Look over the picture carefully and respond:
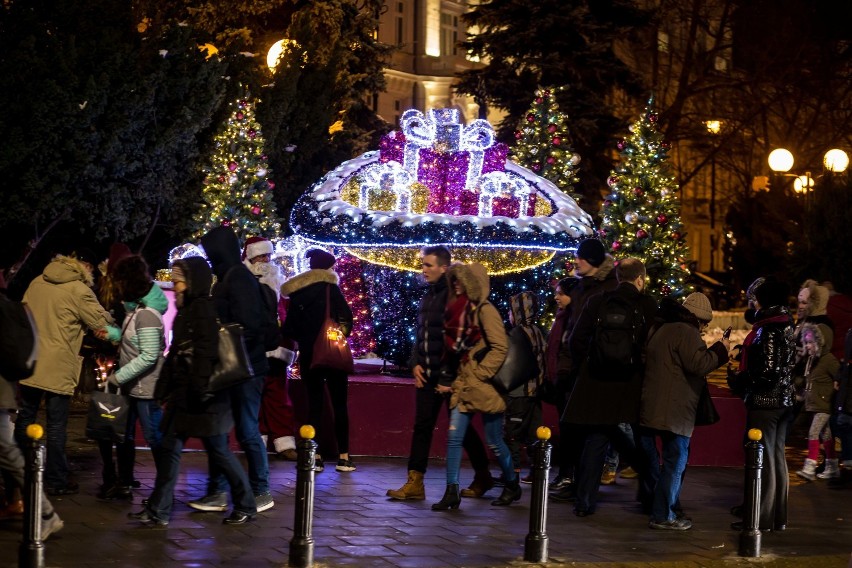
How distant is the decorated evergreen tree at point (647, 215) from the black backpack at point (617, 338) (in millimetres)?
16311

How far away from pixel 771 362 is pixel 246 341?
367 cm

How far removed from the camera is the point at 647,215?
88.0ft

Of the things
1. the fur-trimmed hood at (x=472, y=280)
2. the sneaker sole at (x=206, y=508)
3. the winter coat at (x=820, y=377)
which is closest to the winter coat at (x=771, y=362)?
the fur-trimmed hood at (x=472, y=280)

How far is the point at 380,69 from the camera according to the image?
35.7 m

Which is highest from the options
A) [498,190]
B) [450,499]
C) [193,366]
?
[498,190]

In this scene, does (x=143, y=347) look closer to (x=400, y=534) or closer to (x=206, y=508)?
(x=206, y=508)

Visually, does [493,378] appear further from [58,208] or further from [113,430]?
[58,208]

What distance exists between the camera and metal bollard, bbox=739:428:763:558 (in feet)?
31.1

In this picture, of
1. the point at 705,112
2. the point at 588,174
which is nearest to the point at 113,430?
the point at 588,174

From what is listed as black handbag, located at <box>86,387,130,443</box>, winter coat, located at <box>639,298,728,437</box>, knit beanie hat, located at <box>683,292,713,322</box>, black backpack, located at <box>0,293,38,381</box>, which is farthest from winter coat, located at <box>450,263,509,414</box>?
black backpack, located at <box>0,293,38,381</box>

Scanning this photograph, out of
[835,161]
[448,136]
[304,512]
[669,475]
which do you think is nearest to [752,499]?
[669,475]

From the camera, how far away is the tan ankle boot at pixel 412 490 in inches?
435

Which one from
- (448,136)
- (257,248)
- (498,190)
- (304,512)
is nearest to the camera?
(304,512)

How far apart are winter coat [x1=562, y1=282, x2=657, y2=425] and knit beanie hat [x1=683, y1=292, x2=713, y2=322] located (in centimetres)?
26
